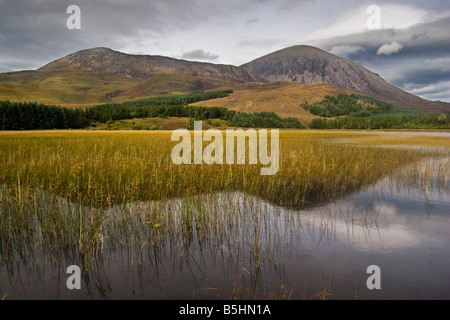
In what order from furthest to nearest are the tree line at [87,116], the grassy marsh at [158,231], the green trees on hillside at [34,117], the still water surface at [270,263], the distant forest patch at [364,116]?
the distant forest patch at [364,116]
the tree line at [87,116]
the green trees on hillside at [34,117]
the grassy marsh at [158,231]
the still water surface at [270,263]

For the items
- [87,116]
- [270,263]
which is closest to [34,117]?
[87,116]

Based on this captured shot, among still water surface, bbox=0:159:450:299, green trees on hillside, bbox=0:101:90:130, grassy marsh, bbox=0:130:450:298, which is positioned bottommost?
still water surface, bbox=0:159:450:299

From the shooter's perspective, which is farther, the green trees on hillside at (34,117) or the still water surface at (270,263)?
the green trees on hillside at (34,117)

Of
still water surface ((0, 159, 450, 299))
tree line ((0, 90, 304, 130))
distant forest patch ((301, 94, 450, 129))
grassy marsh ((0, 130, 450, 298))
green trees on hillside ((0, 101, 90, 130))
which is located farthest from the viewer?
distant forest patch ((301, 94, 450, 129))

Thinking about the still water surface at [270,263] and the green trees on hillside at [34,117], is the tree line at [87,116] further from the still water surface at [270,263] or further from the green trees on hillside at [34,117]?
the still water surface at [270,263]

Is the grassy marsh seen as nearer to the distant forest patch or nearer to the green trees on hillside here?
the green trees on hillside

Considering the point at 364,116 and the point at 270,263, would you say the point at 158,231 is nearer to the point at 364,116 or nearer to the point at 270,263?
the point at 270,263

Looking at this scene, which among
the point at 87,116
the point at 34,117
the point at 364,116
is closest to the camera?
the point at 34,117

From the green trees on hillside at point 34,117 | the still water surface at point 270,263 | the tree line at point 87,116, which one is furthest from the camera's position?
the tree line at point 87,116

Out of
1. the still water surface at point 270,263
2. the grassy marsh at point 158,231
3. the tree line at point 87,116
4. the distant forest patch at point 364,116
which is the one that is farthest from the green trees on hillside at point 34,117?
the distant forest patch at point 364,116

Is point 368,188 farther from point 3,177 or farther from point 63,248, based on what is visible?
point 3,177

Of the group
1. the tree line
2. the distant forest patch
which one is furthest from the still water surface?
the distant forest patch
